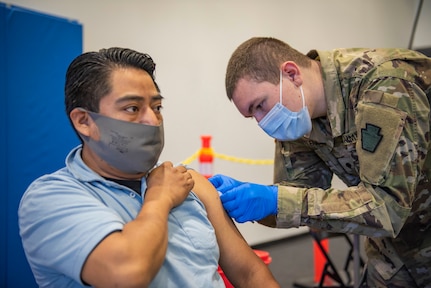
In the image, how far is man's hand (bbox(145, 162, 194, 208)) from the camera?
3.94 feet

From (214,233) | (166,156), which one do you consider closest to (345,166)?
(214,233)

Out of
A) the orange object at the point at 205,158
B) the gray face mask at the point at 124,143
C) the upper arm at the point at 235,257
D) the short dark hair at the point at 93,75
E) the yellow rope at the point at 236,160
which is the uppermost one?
the short dark hair at the point at 93,75

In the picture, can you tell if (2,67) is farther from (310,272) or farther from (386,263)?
(310,272)

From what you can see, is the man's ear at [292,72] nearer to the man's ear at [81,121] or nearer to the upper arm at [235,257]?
the upper arm at [235,257]

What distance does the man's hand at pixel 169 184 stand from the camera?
3.94 ft

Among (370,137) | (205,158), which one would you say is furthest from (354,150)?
(205,158)

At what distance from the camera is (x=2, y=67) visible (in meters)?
2.26

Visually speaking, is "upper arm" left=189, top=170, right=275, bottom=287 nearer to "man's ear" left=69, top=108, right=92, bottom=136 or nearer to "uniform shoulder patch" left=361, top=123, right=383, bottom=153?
"man's ear" left=69, top=108, right=92, bottom=136

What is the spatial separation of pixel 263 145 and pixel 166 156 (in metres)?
1.33

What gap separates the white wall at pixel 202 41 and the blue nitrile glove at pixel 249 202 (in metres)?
2.30

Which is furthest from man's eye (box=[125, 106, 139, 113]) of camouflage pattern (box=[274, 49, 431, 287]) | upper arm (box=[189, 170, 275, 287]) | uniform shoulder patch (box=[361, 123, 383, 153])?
uniform shoulder patch (box=[361, 123, 383, 153])

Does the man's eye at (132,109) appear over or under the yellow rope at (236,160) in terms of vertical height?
over

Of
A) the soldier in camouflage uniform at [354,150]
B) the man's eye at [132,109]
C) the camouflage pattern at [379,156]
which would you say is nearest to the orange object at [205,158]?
the soldier in camouflage uniform at [354,150]

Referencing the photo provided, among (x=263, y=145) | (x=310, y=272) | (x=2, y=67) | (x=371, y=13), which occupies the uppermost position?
(x=371, y=13)
